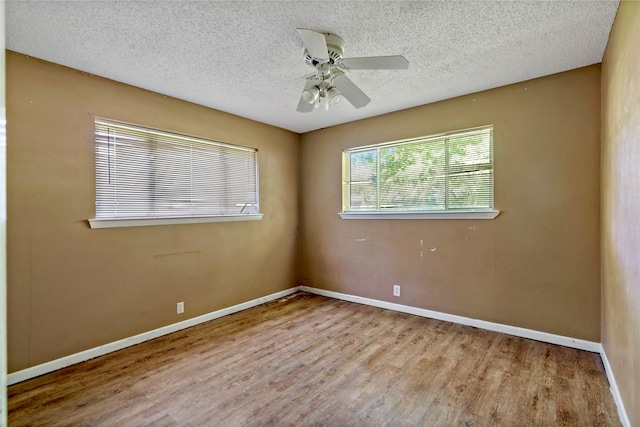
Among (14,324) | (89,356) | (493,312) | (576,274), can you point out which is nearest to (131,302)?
(89,356)

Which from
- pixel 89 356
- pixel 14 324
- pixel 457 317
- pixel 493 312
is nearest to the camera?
pixel 14 324

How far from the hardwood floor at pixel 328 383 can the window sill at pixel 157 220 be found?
1.12 m

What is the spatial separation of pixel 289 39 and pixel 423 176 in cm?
215

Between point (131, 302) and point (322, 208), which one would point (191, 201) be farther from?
point (322, 208)

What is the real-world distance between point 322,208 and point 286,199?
55 cm

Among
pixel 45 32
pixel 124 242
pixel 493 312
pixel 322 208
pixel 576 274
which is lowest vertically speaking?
pixel 493 312

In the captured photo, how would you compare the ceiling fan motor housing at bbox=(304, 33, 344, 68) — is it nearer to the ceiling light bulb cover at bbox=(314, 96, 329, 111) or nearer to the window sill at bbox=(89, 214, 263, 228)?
the ceiling light bulb cover at bbox=(314, 96, 329, 111)

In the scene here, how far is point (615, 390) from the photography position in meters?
1.98

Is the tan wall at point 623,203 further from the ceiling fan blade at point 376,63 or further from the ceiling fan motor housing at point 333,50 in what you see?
the ceiling fan motor housing at point 333,50

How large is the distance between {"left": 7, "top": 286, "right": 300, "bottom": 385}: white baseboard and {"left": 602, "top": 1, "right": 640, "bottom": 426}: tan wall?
3414mm

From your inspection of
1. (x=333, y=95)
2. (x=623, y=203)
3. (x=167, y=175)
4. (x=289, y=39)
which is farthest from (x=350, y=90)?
(x=167, y=175)

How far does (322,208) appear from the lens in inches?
173

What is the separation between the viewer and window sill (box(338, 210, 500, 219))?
121 inches

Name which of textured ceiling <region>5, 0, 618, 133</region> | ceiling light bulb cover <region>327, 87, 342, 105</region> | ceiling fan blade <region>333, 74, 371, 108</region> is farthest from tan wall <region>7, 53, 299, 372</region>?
ceiling fan blade <region>333, 74, 371, 108</region>
